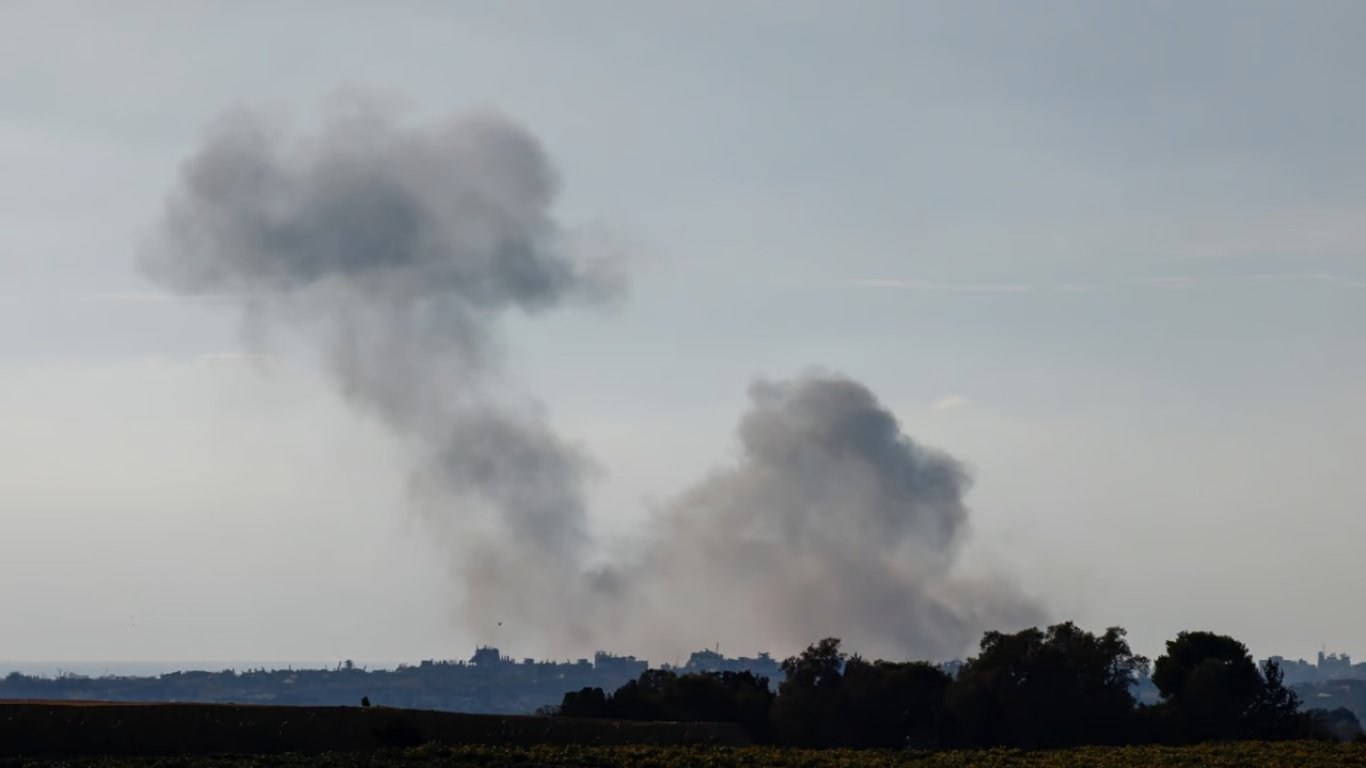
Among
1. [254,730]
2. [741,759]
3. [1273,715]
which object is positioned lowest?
[741,759]

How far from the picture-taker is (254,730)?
83.4 m

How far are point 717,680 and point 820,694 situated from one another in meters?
11.3

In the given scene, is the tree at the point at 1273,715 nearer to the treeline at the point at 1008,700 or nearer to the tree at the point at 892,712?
the treeline at the point at 1008,700

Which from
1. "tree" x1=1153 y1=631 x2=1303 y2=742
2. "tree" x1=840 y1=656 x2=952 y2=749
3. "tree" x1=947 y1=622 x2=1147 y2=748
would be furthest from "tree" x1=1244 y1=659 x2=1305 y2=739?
"tree" x1=840 y1=656 x2=952 y2=749

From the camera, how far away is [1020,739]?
117125 millimetres

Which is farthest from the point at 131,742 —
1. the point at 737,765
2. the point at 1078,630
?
the point at 1078,630

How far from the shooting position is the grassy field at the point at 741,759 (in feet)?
246

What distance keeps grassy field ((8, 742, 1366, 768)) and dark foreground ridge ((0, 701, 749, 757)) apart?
3.92m

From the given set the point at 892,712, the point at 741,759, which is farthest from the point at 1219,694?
the point at 741,759

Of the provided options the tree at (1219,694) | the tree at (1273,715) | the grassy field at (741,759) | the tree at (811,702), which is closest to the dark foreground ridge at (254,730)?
the grassy field at (741,759)

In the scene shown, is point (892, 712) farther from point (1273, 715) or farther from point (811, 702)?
point (1273, 715)

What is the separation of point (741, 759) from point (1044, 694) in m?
41.9

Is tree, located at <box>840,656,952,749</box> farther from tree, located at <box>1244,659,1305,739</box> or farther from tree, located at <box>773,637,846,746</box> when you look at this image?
tree, located at <box>1244,659,1305,739</box>

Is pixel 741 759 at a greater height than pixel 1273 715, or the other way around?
pixel 1273 715
